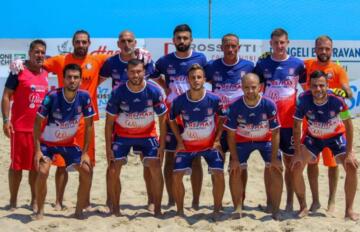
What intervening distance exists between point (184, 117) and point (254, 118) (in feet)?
2.54

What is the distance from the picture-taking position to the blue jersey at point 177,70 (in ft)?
21.8

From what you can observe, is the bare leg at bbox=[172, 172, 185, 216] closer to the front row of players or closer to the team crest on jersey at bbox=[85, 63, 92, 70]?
the front row of players

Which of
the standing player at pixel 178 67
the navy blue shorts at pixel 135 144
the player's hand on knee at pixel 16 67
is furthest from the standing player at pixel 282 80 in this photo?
the player's hand on knee at pixel 16 67

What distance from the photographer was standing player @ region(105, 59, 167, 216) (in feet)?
20.6

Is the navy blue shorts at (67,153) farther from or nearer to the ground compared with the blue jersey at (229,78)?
nearer to the ground

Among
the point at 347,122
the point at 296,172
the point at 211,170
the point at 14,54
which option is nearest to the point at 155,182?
the point at 211,170

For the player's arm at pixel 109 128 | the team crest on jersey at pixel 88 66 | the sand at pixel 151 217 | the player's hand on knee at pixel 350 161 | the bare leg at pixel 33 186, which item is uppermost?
the team crest on jersey at pixel 88 66

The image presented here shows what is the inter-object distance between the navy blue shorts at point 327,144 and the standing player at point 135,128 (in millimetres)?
1665

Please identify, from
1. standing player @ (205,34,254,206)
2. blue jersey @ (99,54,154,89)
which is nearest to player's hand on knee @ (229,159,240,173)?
standing player @ (205,34,254,206)

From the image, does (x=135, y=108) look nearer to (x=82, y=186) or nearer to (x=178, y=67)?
(x=178, y=67)

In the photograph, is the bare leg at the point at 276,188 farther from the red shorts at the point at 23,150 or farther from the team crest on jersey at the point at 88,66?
the red shorts at the point at 23,150

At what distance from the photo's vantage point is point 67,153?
6.23 m

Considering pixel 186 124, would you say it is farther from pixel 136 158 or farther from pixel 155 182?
pixel 136 158

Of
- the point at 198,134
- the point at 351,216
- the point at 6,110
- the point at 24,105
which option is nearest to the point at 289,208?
the point at 351,216
